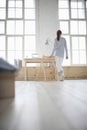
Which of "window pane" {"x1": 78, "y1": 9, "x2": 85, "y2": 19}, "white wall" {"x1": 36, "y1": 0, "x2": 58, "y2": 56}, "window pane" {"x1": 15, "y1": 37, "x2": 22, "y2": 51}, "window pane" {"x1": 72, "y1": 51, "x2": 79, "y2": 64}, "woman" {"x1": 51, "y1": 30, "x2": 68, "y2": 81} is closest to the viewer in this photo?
"woman" {"x1": 51, "y1": 30, "x2": 68, "y2": 81}

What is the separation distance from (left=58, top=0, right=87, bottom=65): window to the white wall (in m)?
0.29

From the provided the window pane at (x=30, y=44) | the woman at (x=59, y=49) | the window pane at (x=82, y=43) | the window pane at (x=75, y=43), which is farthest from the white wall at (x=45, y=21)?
the woman at (x=59, y=49)

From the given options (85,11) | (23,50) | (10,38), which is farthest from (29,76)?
(85,11)

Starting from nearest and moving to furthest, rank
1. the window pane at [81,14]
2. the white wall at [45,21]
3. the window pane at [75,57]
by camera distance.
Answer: the white wall at [45,21] < the window pane at [75,57] < the window pane at [81,14]

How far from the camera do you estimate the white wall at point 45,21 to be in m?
8.48

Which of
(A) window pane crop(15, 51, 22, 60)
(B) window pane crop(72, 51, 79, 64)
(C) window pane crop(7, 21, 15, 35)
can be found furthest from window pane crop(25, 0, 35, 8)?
(B) window pane crop(72, 51, 79, 64)

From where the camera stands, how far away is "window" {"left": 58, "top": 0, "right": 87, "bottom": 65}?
8.77 metres

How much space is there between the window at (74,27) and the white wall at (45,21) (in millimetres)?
286

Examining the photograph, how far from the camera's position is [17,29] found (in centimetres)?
863

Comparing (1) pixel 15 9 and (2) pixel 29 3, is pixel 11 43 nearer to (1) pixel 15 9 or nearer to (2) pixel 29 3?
(1) pixel 15 9

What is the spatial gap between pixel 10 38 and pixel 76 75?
8.89 feet

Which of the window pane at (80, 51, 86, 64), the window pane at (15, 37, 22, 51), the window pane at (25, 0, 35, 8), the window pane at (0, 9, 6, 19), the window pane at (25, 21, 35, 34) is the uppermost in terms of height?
the window pane at (25, 0, 35, 8)

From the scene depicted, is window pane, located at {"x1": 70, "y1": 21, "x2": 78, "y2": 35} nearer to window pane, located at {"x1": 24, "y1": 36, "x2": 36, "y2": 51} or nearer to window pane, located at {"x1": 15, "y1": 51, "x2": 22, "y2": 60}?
window pane, located at {"x1": 24, "y1": 36, "x2": 36, "y2": 51}

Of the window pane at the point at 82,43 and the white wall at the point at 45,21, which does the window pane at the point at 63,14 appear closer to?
the white wall at the point at 45,21
